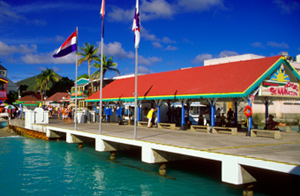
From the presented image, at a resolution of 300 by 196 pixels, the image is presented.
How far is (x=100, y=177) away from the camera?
14234 mm

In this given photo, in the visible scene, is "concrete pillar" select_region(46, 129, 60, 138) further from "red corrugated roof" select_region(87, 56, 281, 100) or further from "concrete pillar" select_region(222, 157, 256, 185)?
"concrete pillar" select_region(222, 157, 256, 185)

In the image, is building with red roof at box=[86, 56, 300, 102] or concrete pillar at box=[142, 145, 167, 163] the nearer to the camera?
concrete pillar at box=[142, 145, 167, 163]

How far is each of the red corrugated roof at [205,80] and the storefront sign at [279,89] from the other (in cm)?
92

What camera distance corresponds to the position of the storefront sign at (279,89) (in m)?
17.8

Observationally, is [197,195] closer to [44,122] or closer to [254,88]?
[254,88]

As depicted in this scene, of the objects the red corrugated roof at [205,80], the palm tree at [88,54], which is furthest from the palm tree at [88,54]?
the red corrugated roof at [205,80]

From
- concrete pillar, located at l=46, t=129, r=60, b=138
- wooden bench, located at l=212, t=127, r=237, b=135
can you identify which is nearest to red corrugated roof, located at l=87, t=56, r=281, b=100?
wooden bench, located at l=212, t=127, r=237, b=135

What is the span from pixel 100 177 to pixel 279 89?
1238 centimetres

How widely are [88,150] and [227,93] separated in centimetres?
1130

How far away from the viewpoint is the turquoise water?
12.1m

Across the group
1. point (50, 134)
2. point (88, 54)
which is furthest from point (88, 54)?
A: point (50, 134)

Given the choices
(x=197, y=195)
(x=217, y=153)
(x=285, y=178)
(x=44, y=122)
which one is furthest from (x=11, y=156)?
(x=285, y=178)

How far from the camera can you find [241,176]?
9445mm

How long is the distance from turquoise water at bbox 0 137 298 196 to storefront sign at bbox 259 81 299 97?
570cm
